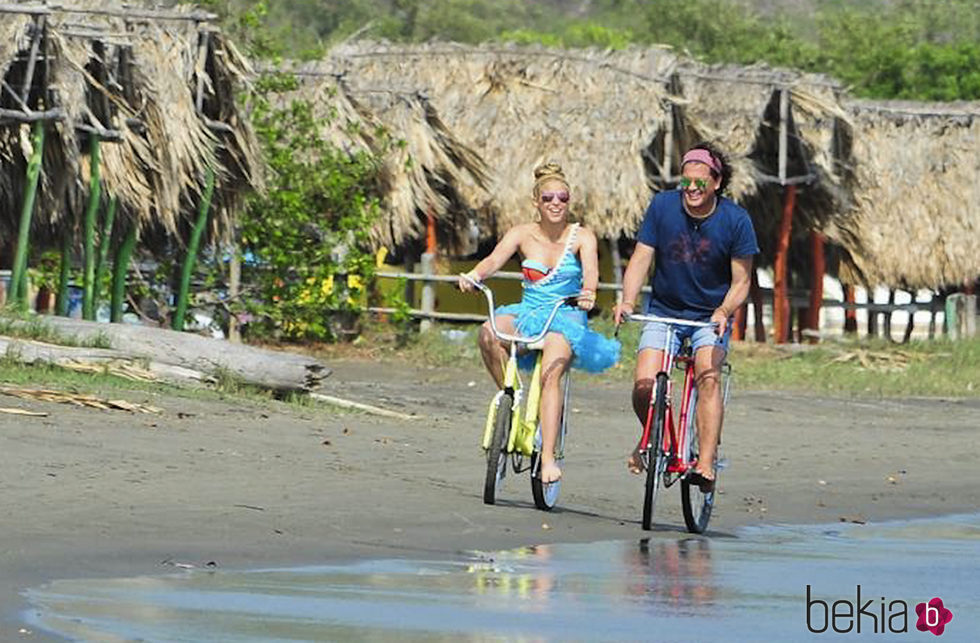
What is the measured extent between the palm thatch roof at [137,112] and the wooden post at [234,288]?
124 inches

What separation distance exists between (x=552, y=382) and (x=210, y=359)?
493 cm

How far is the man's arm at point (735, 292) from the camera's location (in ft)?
31.9

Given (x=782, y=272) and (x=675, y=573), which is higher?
(x=782, y=272)

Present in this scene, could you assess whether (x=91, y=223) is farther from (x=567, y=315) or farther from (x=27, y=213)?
(x=567, y=315)

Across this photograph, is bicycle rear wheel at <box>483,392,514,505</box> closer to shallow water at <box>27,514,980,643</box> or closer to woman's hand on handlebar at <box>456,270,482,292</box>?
woman's hand on handlebar at <box>456,270,482,292</box>

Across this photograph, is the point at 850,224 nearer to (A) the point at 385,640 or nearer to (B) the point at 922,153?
(B) the point at 922,153

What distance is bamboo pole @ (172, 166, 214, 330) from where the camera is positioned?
1981 centimetres

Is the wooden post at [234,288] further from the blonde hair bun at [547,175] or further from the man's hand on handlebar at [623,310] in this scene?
the man's hand on handlebar at [623,310]

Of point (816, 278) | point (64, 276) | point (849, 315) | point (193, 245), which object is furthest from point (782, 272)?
point (64, 276)

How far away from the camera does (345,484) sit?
1069cm

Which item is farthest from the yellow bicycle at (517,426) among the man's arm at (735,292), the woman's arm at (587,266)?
the man's arm at (735,292)

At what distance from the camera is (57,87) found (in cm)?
1753

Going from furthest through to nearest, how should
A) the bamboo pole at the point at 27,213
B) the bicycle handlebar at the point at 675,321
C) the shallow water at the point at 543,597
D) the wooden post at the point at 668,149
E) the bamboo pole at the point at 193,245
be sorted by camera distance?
the wooden post at the point at 668,149
the bamboo pole at the point at 193,245
the bamboo pole at the point at 27,213
the bicycle handlebar at the point at 675,321
the shallow water at the point at 543,597

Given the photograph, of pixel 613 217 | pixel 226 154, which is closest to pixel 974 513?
pixel 226 154
